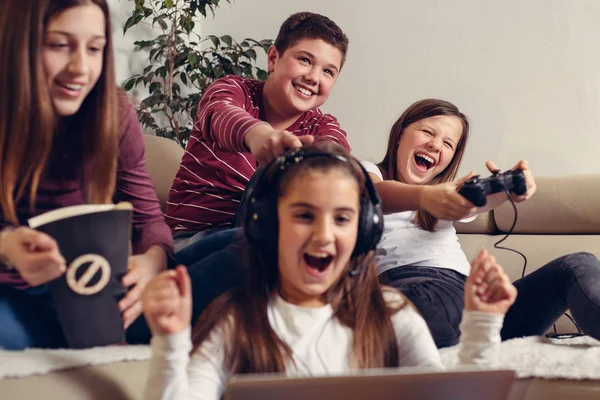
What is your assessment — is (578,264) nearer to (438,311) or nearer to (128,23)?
(438,311)

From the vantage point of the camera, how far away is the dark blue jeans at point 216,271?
2.32 feet

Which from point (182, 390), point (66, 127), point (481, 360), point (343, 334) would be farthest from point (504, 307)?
point (66, 127)

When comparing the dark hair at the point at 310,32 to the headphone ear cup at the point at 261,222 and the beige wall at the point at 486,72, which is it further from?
the beige wall at the point at 486,72

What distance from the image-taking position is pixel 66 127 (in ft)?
1.93

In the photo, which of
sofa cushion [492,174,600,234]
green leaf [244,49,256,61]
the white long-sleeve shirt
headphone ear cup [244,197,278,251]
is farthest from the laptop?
green leaf [244,49,256,61]

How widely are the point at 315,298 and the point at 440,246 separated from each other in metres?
0.43

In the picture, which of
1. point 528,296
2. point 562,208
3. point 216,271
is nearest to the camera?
point 216,271

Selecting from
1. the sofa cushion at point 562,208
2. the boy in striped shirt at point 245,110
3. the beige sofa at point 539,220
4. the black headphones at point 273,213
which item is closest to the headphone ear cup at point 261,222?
the black headphones at point 273,213

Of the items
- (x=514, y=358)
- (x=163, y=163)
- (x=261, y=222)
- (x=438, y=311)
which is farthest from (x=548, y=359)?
(x=163, y=163)

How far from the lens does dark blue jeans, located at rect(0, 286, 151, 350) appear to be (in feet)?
2.00

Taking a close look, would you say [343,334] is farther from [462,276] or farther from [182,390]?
[462,276]

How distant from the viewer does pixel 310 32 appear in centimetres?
104

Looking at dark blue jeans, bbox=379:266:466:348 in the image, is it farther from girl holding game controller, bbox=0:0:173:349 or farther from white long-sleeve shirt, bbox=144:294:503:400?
girl holding game controller, bbox=0:0:173:349

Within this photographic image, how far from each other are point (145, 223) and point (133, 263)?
0.21 feet
